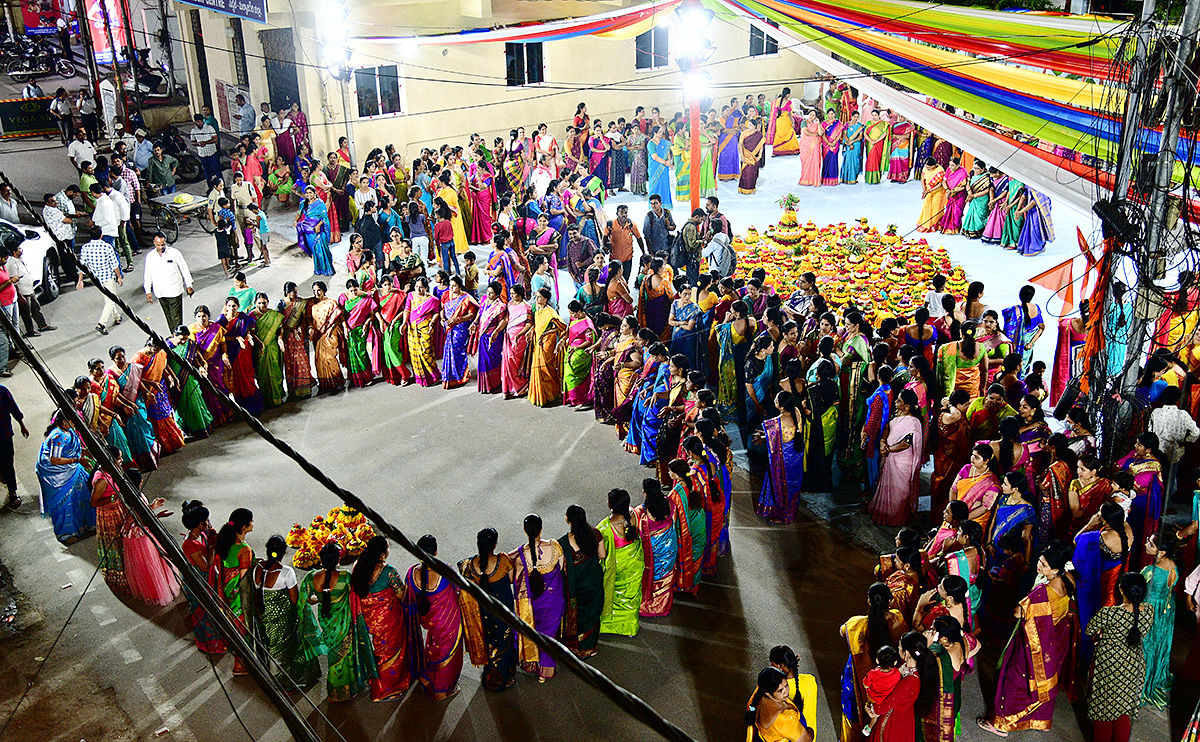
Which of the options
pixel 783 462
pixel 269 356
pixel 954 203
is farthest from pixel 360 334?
pixel 954 203

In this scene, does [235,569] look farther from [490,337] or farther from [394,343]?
[394,343]

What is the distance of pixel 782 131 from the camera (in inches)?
808

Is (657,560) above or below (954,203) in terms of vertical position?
below

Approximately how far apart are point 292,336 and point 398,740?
5.06 metres

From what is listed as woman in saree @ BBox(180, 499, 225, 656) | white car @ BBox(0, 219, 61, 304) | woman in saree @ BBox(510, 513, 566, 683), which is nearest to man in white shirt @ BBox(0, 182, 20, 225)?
white car @ BBox(0, 219, 61, 304)

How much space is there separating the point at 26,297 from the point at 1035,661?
11.2 meters

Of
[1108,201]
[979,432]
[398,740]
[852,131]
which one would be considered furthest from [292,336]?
[852,131]

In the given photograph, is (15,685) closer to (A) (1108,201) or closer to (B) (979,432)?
(B) (979,432)

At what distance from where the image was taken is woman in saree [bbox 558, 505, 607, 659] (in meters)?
5.93

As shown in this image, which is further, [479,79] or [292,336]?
[479,79]

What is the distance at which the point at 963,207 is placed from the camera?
1458cm

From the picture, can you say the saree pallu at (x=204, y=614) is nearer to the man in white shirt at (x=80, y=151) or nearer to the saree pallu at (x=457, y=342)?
the saree pallu at (x=457, y=342)

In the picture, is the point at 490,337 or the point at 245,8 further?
the point at 245,8

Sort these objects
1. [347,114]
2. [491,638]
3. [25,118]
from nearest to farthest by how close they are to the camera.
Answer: [491,638] < [347,114] < [25,118]
